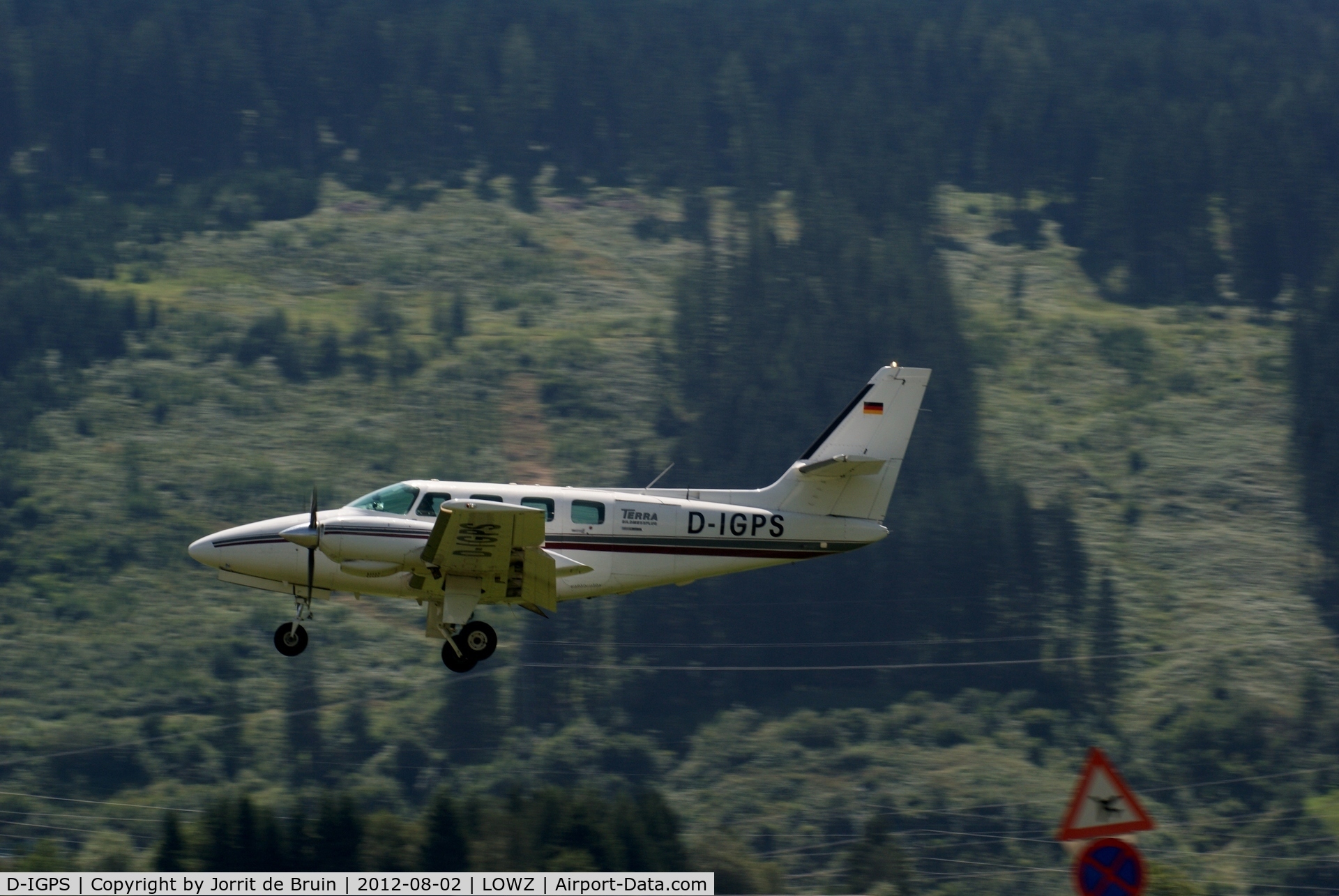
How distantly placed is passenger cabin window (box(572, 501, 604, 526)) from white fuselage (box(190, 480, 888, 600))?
15 mm

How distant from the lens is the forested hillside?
8406 cm

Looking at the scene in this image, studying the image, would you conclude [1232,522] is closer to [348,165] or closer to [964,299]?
[964,299]

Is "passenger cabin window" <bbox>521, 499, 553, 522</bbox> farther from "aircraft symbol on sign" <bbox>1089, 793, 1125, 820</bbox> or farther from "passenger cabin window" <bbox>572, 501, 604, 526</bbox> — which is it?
"aircraft symbol on sign" <bbox>1089, 793, 1125, 820</bbox>

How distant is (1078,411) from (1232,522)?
Result: 49.3 ft

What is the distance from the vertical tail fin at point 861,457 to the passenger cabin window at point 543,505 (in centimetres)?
353

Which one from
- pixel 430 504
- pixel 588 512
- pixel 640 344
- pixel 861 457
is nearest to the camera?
pixel 430 504

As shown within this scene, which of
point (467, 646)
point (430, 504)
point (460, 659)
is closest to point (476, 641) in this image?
point (467, 646)

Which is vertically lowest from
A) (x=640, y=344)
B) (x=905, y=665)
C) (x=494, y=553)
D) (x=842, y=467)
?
(x=905, y=665)

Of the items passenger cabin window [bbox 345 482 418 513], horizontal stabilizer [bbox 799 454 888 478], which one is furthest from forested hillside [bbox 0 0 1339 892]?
passenger cabin window [bbox 345 482 418 513]

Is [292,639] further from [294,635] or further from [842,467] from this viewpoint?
[842,467]

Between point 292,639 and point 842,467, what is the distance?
9.04 metres

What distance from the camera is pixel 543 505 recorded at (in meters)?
23.2

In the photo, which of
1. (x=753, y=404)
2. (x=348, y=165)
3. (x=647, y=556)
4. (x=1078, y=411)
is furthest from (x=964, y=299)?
(x=647, y=556)

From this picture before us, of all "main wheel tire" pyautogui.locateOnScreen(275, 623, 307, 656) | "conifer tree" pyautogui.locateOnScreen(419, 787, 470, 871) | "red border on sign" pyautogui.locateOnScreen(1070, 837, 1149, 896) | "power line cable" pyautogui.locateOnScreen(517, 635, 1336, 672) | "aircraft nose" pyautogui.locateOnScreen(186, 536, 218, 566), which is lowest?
"conifer tree" pyautogui.locateOnScreen(419, 787, 470, 871)
